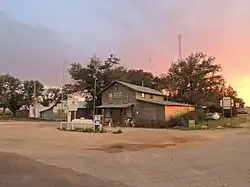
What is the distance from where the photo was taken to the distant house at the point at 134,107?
47.4 meters

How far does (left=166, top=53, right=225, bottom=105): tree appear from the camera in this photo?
72.5m

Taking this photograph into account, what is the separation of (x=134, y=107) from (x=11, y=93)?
56.5 meters

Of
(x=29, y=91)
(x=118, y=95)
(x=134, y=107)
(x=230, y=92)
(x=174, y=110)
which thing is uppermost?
(x=29, y=91)

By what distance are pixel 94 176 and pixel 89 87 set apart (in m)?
58.6

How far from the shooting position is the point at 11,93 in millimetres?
96875

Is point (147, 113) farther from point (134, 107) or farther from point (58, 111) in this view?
point (58, 111)

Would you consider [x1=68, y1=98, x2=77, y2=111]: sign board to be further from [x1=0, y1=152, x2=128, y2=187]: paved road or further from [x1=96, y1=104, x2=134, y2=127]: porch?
[x1=0, y1=152, x2=128, y2=187]: paved road

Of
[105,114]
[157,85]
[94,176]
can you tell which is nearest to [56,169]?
[94,176]

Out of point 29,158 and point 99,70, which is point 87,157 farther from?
point 99,70

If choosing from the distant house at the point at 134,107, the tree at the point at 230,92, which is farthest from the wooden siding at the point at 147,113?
the tree at the point at 230,92

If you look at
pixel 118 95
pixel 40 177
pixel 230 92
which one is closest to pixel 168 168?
pixel 40 177

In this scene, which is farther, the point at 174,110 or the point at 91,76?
the point at 91,76

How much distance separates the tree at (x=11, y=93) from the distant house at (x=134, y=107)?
47.3m

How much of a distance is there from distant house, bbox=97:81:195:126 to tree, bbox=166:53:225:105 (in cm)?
1541
